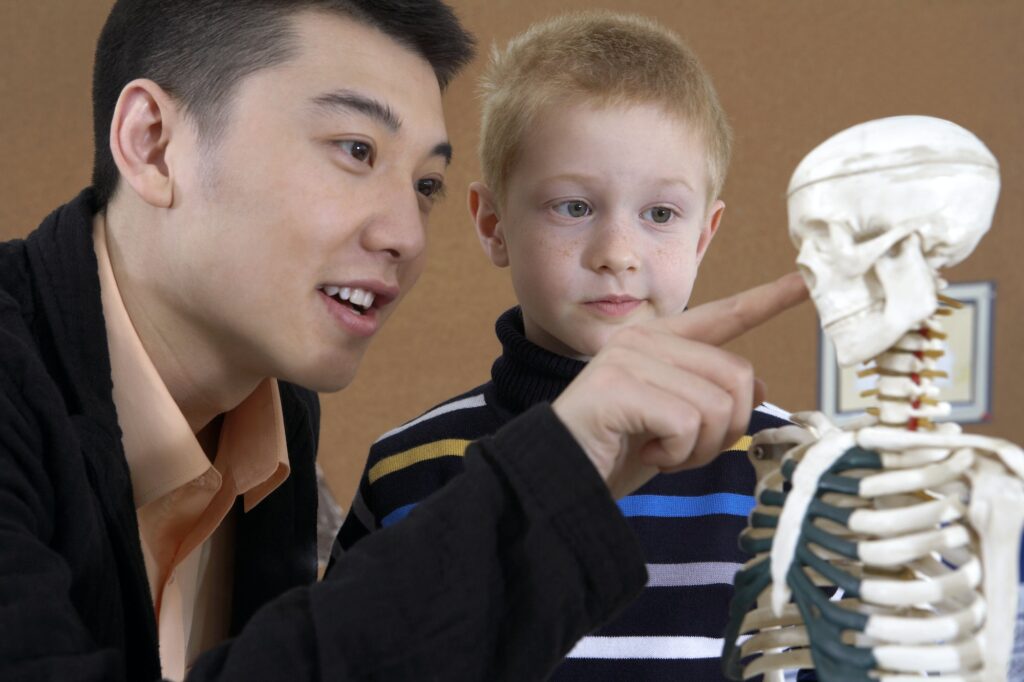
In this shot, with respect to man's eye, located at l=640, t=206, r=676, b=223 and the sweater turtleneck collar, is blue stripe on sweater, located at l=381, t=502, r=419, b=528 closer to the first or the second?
the sweater turtleneck collar

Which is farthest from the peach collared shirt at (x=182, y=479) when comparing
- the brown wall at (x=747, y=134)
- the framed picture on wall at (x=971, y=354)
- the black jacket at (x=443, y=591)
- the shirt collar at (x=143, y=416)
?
the framed picture on wall at (x=971, y=354)

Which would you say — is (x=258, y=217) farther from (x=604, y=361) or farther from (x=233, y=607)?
(x=233, y=607)

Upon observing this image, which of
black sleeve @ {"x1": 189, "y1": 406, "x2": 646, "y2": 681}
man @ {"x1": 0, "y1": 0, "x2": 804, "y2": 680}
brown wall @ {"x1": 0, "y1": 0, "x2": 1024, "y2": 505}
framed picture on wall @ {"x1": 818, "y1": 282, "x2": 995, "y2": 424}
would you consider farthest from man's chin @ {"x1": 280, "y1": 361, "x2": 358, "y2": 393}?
framed picture on wall @ {"x1": 818, "y1": 282, "x2": 995, "y2": 424}

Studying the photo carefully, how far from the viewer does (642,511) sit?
43.5 inches

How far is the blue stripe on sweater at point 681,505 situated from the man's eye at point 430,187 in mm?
385

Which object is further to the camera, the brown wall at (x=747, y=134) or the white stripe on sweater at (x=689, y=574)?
the brown wall at (x=747, y=134)

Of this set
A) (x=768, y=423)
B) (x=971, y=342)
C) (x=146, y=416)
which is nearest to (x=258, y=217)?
(x=146, y=416)

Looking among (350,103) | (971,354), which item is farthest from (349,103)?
(971,354)

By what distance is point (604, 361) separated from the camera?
76 cm

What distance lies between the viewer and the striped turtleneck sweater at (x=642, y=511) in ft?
3.41

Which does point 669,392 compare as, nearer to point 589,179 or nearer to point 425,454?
point 589,179

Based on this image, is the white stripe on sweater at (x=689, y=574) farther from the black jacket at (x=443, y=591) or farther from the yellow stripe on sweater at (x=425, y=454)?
the black jacket at (x=443, y=591)

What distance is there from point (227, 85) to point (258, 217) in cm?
14

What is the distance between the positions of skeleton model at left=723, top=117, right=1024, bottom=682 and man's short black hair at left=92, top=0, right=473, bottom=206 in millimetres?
499
